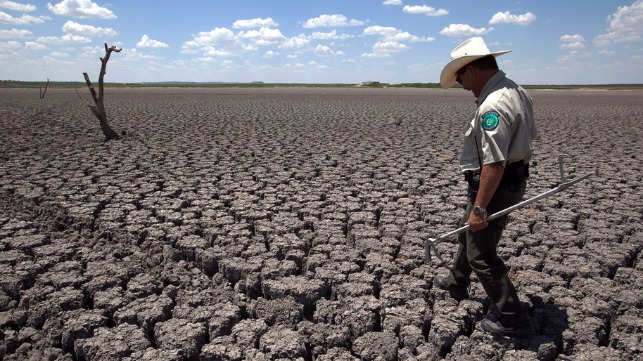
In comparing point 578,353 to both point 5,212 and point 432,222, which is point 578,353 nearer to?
point 432,222

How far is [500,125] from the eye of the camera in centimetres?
227

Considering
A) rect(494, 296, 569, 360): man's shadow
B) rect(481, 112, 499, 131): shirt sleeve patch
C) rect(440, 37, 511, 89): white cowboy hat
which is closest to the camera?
rect(481, 112, 499, 131): shirt sleeve patch

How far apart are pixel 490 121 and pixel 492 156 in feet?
0.53

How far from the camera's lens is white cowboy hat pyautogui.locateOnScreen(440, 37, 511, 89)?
237 cm

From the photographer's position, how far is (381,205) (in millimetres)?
5266

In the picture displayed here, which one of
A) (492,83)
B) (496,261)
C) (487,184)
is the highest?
(492,83)

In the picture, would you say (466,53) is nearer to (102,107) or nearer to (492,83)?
(492,83)

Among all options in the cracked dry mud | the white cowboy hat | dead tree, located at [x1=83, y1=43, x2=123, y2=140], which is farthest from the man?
dead tree, located at [x1=83, y1=43, x2=123, y2=140]

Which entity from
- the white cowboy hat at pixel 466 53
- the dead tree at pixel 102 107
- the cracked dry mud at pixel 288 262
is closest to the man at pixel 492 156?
the white cowboy hat at pixel 466 53

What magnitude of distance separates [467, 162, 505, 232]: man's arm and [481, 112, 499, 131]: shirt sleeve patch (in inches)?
6.8

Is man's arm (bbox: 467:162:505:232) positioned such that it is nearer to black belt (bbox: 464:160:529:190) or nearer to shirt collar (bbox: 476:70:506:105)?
black belt (bbox: 464:160:529:190)

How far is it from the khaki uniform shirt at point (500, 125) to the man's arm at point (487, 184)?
0.03m

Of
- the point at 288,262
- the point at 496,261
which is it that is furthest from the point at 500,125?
the point at 288,262

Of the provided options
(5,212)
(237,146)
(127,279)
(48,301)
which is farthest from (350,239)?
(237,146)
